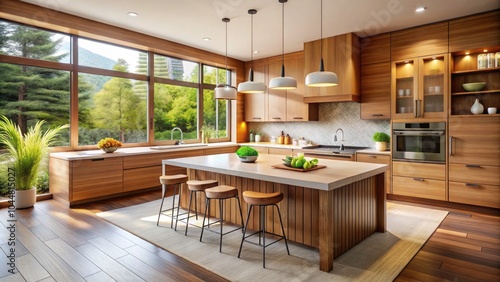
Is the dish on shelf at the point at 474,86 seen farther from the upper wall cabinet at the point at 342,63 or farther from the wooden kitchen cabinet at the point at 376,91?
the upper wall cabinet at the point at 342,63

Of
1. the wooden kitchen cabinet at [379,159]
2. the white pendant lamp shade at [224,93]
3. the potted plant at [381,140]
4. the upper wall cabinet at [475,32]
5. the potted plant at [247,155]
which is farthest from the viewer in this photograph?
the potted plant at [381,140]

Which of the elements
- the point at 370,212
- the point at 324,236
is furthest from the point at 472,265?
the point at 324,236

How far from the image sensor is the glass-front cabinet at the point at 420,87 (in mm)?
4590

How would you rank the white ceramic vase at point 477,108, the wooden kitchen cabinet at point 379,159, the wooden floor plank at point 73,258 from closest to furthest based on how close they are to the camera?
the wooden floor plank at point 73,258 < the white ceramic vase at point 477,108 < the wooden kitchen cabinet at point 379,159

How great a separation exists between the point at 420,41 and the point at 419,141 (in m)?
1.61

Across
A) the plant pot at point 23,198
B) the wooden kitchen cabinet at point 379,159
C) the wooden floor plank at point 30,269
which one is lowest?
the wooden floor plank at point 30,269

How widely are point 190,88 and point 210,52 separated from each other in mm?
921

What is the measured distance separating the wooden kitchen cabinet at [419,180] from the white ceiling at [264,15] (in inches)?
88.9

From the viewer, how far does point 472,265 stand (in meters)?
2.64

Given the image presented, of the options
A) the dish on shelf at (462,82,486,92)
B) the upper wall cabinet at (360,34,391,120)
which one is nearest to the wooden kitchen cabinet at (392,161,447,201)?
the upper wall cabinet at (360,34,391,120)

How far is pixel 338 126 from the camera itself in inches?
240

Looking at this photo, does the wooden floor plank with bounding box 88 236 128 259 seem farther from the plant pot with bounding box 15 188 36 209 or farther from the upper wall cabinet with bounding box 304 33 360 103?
the upper wall cabinet with bounding box 304 33 360 103

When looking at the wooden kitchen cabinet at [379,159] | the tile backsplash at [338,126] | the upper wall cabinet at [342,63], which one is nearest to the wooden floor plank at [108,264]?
the wooden kitchen cabinet at [379,159]

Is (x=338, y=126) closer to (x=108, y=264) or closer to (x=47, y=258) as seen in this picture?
(x=108, y=264)
